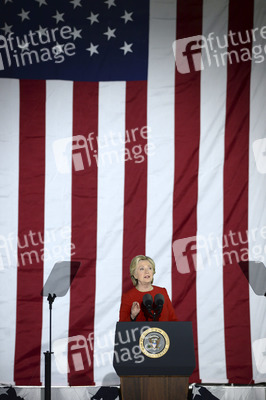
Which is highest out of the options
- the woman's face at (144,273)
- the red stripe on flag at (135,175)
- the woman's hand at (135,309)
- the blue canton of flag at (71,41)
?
the blue canton of flag at (71,41)

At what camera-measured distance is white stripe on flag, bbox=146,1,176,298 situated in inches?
172

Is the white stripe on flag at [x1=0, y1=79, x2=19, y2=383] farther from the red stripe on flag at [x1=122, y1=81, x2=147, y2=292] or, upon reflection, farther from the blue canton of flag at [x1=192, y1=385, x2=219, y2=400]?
the blue canton of flag at [x1=192, y1=385, x2=219, y2=400]

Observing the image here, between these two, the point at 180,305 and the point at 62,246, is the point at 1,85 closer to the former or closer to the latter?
the point at 62,246

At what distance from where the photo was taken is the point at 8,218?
14.4ft

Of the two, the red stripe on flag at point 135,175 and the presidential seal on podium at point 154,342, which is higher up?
the red stripe on flag at point 135,175

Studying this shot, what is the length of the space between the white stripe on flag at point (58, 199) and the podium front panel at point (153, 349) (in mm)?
1691

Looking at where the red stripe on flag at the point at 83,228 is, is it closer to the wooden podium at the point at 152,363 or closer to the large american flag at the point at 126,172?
the large american flag at the point at 126,172

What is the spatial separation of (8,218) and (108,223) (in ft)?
2.70

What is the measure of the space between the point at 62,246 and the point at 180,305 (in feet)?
3.53

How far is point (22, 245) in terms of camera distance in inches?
171

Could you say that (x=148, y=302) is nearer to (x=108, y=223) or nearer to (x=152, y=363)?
(x=152, y=363)

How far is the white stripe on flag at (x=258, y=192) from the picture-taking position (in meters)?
4.30

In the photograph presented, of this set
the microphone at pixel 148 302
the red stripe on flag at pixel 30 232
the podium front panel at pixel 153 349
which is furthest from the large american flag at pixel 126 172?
the podium front panel at pixel 153 349

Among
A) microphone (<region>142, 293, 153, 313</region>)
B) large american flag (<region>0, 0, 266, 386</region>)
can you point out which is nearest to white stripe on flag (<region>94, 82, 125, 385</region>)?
large american flag (<region>0, 0, 266, 386</region>)
